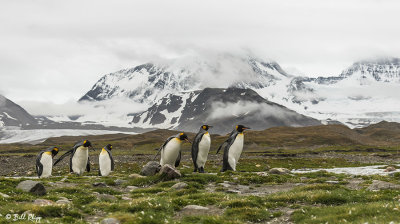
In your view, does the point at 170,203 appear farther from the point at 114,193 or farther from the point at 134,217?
→ the point at 114,193

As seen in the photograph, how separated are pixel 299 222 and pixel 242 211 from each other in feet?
7.00

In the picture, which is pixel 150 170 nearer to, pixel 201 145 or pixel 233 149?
pixel 201 145

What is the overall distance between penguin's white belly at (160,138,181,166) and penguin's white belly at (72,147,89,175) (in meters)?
7.10

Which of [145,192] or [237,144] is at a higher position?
[237,144]

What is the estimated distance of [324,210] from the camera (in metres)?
13.0

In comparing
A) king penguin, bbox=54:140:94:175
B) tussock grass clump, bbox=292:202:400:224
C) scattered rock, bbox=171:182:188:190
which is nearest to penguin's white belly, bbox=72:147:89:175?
king penguin, bbox=54:140:94:175

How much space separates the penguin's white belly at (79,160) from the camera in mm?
30781

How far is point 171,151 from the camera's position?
2727 cm

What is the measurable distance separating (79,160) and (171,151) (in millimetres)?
8534

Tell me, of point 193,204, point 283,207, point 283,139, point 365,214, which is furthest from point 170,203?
point 283,139

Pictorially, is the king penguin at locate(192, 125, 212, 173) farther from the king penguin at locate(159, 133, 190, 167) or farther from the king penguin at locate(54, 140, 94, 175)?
the king penguin at locate(54, 140, 94, 175)

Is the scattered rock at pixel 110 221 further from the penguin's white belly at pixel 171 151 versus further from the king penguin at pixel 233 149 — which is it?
the king penguin at pixel 233 149

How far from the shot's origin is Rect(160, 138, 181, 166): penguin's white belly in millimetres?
27031

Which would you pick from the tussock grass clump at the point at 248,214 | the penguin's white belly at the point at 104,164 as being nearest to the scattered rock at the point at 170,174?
the tussock grass clump at the point at 248,214
